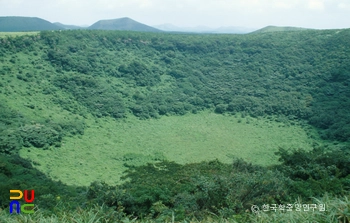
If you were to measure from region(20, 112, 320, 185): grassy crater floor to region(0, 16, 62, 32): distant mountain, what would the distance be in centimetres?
8322

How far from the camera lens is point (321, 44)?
45875 mm

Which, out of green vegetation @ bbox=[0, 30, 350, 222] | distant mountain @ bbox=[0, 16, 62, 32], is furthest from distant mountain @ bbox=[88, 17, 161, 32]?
green vegetation @ bbox=[0, 30, 350, 222]

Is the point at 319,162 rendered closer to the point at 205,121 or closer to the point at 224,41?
the point at 205,121

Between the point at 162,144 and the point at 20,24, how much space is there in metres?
102

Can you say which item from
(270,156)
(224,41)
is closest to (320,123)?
(270,156)

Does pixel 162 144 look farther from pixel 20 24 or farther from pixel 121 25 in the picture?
pixel 121 25

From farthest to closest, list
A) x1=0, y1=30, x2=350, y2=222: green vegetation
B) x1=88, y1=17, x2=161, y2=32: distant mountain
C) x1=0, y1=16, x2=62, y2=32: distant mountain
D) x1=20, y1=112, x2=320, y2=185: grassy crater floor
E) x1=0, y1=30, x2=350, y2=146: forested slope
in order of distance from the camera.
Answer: x1=88, y1=17, x2=161, y2=32: distant mountain, x1=0, y1=16, x2=62, y2=32: distant mountain, x1=0, y1=30, x2=350, y2=146: forested slope, x1=20, y1=112, x2=320, y2=185: grassy crater floor, x1=0, y1=30, x2=350, y2=222: green vegetation

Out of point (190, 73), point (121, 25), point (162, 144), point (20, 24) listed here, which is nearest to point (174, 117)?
point (162, 144)

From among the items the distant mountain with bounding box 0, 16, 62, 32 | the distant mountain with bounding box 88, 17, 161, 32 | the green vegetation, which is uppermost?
the distant mountain with bounding box 88, 17, 161, 32

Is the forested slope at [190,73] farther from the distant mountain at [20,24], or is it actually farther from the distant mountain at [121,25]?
the distant mountain at [121,25]

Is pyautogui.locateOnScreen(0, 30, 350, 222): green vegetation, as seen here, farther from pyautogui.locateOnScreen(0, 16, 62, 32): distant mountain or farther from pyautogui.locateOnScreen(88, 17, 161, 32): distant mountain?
pyautogui.locateOnScreen(88, 17, 161, 32): distant mountain

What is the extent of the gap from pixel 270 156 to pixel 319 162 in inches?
456

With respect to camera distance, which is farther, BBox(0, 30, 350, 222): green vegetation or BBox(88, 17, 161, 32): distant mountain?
BBox(88, 17, 161, 32): distant mountain

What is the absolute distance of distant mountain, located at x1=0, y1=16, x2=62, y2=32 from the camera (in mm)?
103312
